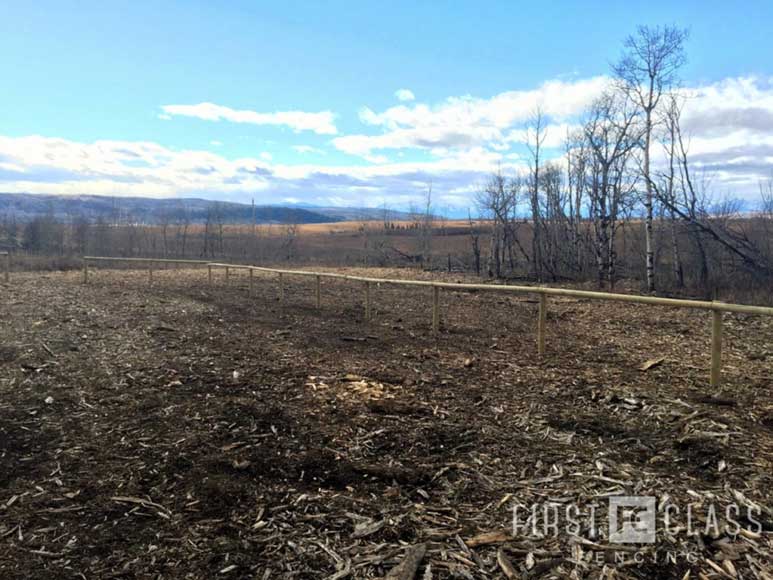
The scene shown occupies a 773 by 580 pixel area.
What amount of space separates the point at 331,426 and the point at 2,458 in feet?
7.41

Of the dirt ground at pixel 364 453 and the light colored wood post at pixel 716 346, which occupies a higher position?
the light colored wood post at pixel 716 346

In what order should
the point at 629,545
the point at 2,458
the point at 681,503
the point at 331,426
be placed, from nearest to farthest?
the point at 629,545
the point at 681,503
the point at 2,458
the point at 331,426

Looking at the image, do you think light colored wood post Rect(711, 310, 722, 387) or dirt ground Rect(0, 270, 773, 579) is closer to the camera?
dirt ground Rect(0, 270, 773, 579)

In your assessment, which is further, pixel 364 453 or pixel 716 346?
pixel 716 346

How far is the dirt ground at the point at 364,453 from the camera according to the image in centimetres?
248

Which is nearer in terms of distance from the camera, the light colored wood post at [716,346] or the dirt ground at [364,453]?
the dirt ground at [364,453]

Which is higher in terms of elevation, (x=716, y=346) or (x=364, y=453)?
(x=716, y=346)

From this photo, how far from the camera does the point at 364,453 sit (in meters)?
3.66

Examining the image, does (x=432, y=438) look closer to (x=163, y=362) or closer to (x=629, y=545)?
(x=629, y=545)

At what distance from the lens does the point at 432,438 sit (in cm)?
389

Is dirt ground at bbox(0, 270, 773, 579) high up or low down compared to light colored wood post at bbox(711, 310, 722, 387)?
down

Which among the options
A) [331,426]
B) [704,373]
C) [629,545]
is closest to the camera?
[629,545]

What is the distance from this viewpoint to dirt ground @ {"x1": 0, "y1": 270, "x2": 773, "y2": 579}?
2.48m

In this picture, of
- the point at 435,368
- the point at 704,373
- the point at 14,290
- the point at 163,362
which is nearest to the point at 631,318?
the point at 704,373
